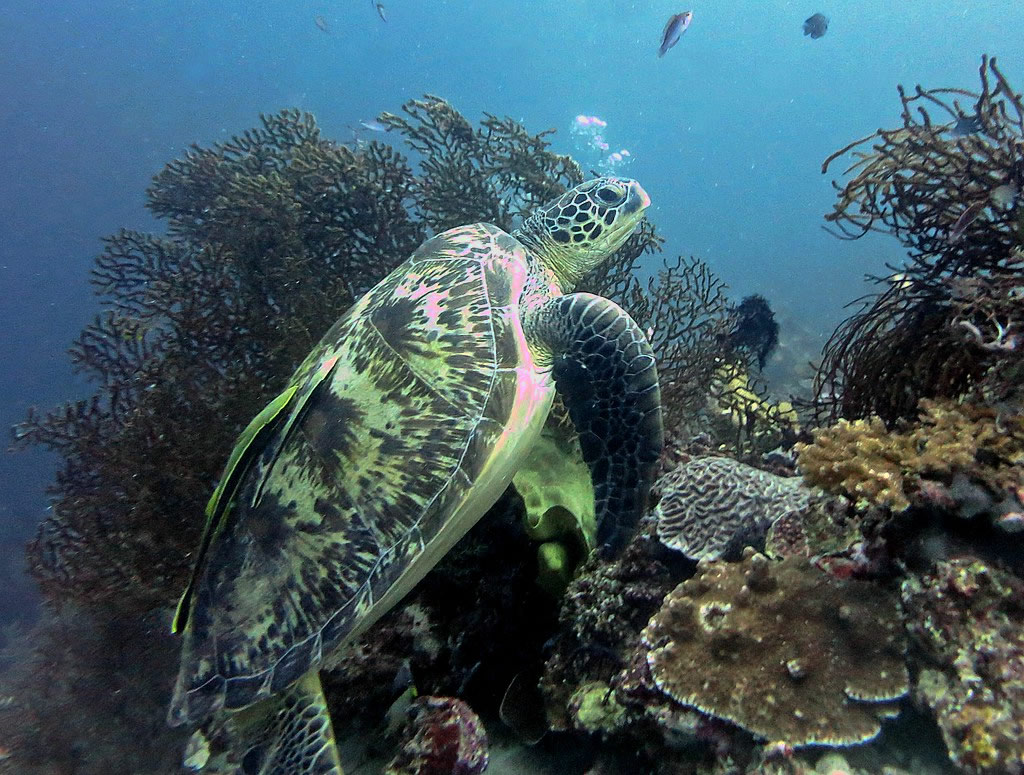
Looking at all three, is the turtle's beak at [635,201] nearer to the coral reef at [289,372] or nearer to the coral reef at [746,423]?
the coral reef at [289,372]

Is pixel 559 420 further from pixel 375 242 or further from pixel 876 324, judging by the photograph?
pixel 375 242

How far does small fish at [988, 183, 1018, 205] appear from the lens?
2.35 m

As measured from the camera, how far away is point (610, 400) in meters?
2.89

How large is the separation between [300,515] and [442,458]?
0.69 m

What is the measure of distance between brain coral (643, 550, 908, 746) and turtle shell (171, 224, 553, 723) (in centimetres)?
107

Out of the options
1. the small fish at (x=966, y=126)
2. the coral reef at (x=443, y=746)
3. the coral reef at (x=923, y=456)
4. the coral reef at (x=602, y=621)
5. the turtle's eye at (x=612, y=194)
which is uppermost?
the small fish at (x=966, y=126)

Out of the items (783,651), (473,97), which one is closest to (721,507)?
(783,651)

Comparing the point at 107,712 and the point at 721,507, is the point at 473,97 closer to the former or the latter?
the point at 107,712

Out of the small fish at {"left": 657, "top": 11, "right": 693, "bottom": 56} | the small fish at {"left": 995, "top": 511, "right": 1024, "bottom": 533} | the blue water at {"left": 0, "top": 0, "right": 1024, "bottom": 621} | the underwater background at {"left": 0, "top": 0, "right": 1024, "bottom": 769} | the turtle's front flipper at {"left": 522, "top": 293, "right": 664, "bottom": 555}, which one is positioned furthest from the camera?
the blue water at {"left": 0, "top": 0, "right": 1024, "bottom": 621}

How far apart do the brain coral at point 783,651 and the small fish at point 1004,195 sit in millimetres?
1888

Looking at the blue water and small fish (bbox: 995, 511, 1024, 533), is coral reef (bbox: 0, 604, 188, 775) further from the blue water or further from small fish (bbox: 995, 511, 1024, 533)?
the blue water

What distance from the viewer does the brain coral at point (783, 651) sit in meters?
1.58


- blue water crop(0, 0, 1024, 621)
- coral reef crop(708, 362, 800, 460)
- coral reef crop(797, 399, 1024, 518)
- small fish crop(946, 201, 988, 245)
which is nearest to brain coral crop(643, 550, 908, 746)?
coral reef crop(797, 399, 1024, 518)

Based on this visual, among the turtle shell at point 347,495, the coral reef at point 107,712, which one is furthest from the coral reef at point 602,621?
the coral reef at point 107,712
